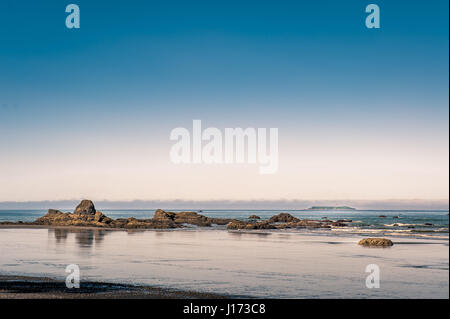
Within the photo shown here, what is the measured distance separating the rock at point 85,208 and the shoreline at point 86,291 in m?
90.8

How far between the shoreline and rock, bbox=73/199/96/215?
90.8 metres

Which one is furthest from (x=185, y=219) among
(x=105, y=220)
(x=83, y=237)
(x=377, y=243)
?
(x=377, y=243)

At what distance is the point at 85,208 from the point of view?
115m

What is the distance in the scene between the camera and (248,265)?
35031 millimetres

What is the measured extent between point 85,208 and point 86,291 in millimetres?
96137

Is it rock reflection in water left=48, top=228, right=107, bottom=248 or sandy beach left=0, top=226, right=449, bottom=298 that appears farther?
rock reflection in water left=48, top=228, right=107, bottom=248

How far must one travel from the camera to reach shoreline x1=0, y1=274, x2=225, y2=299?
22516 millimetres

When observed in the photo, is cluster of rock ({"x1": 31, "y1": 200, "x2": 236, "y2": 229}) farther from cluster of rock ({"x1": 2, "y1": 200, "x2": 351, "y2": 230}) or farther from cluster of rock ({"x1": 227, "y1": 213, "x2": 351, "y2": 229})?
cluster of rock ({"x1": 227, "y1": 213, "x2": 351, "y2": 229})

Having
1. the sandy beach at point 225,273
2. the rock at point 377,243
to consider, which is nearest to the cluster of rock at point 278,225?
the rock at point 377,243

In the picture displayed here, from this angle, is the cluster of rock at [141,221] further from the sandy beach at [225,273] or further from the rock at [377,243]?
the sandy beach at [225,273]

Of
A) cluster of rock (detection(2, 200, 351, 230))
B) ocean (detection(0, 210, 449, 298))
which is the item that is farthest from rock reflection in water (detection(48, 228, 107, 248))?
cluster of rock (detection(2, 200, 351, 230))

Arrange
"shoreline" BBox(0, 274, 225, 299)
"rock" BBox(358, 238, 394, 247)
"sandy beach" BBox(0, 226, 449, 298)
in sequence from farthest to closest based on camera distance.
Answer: "rock" BBox(358, 238, 394, 247) < "sandy beach" BBox(0, 226, 449, 298) < "shoreline" BBox(0, 274, 225, 299)
